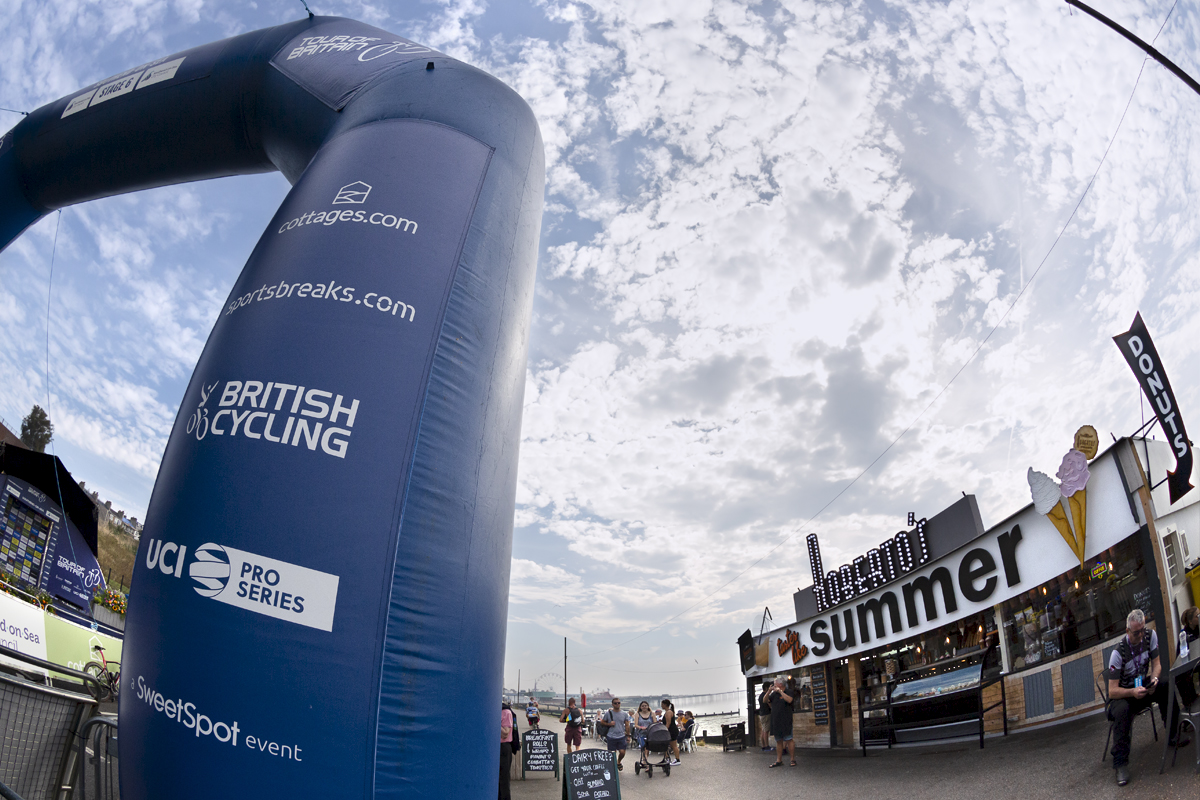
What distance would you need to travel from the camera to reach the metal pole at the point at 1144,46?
5848 millimetres

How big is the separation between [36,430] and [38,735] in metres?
52.1

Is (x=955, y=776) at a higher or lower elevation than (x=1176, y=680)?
lower

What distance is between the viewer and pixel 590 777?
7180 millimetres

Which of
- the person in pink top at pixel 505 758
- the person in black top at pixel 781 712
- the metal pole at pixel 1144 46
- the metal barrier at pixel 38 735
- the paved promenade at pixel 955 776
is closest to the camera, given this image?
the metal barrier at pixel 38 735

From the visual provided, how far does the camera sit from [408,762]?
3180 mm

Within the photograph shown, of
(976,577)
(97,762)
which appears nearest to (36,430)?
(97,762)

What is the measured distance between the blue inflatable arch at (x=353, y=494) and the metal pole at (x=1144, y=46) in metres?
5.75

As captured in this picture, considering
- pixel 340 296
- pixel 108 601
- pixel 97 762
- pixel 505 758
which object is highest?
pixel 108 601

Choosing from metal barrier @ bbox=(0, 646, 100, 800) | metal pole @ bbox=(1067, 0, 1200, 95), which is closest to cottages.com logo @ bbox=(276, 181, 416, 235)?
metal barrier @ bbox=(0, 646, 100, 800)

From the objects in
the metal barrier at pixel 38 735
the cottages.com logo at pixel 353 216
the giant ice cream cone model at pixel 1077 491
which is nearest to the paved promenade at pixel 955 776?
the giant ice cream cone model at pixel 1077 491

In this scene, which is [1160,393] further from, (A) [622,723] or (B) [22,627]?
(B) [22,627]

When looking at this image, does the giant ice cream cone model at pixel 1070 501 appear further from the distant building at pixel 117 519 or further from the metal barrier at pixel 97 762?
the distant building at pixel 117 519

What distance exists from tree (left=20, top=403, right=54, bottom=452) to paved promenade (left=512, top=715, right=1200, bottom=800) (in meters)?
48.4

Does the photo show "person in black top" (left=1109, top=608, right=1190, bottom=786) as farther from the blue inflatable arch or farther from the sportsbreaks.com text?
the sportsbreaks.com text
